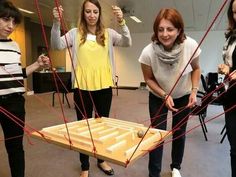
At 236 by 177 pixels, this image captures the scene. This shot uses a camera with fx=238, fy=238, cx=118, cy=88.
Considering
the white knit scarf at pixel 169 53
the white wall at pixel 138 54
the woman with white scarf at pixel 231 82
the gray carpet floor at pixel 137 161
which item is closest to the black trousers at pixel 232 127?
the woman with white scarf at pixel 231 82

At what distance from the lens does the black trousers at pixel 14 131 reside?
141 centimetres

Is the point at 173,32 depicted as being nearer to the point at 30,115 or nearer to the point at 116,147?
the point at 116,147

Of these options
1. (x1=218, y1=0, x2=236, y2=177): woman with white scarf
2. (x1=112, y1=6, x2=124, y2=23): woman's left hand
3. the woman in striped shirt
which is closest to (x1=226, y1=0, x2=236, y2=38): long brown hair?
(x1=218, y1=0, x2=236, y2=177): woman with white scarf

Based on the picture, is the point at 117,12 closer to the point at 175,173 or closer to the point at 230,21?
the point at 230,21

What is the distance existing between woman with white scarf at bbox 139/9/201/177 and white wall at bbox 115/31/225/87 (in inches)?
314

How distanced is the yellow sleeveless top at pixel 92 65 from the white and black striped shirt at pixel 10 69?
0.38m

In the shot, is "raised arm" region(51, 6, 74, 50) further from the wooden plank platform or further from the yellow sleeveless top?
the wooden plank platform

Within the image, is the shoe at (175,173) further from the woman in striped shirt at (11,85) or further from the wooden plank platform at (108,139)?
the woman in striped shirt at (11,85)

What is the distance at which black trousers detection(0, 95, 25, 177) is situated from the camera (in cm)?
141

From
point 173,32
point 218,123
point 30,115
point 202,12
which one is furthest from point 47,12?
point 173,32

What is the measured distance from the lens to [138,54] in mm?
10195

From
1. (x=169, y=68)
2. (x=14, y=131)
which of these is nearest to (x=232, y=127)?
(x=169, y=68)

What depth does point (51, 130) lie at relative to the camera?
3.92ft

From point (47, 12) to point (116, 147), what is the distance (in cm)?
646
